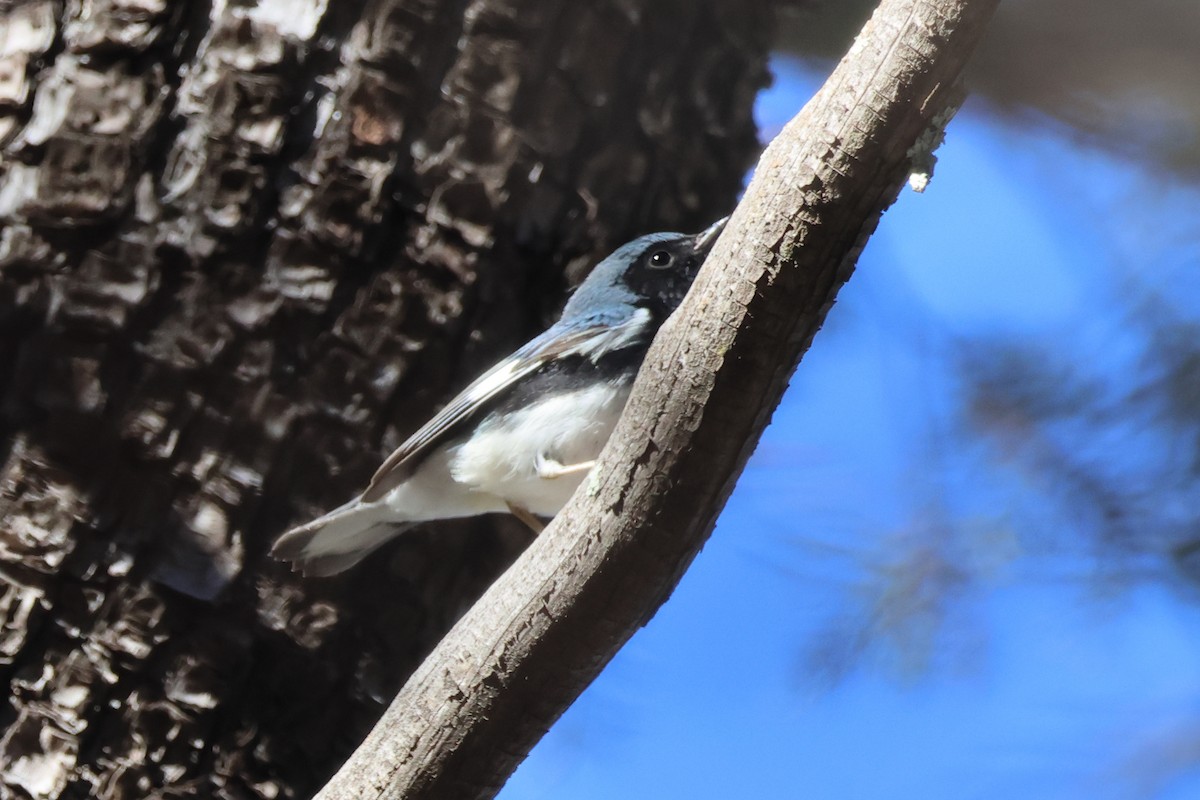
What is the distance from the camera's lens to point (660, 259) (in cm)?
218

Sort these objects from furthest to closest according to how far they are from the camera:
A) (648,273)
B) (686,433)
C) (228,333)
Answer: (648,273), (228,333), (686,433)

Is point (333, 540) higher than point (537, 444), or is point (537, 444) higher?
point (537, 444)

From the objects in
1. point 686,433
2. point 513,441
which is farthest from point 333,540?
point 686,433

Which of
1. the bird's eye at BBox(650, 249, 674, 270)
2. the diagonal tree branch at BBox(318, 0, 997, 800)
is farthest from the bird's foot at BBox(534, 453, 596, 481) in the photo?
the diagonal tree branch at BBox(318, 0, 997, 800)

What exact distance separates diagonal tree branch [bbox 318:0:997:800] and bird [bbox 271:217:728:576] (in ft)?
2.12

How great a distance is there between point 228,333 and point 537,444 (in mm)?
547

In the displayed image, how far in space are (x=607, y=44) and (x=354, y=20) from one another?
0.47 m

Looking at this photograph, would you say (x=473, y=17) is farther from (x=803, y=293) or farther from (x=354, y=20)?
(x=803, y=293)

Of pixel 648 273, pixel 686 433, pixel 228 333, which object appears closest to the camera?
pixel 686 433

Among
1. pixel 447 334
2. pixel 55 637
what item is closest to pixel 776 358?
pixel 447 334

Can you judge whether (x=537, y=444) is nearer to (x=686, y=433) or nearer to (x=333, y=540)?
(x=333, y=540)

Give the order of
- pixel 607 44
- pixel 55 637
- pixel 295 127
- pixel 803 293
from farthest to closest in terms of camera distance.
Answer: pixel 607 44, pixel 295 127, pixel 55 637, pixel 803 293

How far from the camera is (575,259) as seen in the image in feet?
7.27

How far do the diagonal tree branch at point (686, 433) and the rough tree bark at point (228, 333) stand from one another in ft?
2.13
